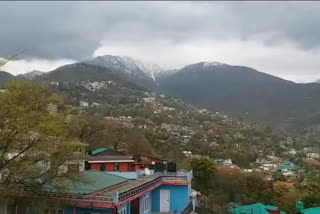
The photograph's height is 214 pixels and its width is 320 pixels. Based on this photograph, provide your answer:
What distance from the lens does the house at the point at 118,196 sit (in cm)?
1947

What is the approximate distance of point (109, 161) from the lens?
123 ft

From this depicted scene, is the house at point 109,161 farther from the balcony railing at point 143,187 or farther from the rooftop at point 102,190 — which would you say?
the rooftop at point 102,190

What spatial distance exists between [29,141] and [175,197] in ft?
47.3

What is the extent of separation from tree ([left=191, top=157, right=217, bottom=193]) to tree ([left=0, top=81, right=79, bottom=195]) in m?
34.9

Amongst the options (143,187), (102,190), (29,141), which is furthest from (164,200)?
(29,141)

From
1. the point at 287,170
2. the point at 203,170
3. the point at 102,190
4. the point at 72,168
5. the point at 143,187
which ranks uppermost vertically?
the point at 72,168

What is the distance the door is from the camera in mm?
29709

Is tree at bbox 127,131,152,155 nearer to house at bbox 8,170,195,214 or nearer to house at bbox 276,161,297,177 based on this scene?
house at bbox 276,161,297,177

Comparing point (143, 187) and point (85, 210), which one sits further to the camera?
point (143, 187)

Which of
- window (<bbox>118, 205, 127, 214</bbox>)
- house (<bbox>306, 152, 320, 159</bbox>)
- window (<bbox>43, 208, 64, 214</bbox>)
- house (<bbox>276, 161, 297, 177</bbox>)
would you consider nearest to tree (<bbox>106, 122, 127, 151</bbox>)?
house (<bbox>276, 161, 297, 177</bbox>)

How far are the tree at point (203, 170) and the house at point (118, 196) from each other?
71.1ft

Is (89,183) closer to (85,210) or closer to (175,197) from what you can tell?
(85,210)

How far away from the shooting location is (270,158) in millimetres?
105500

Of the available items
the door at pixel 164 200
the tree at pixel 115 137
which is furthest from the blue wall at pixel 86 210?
the tree at pixel 115 137
